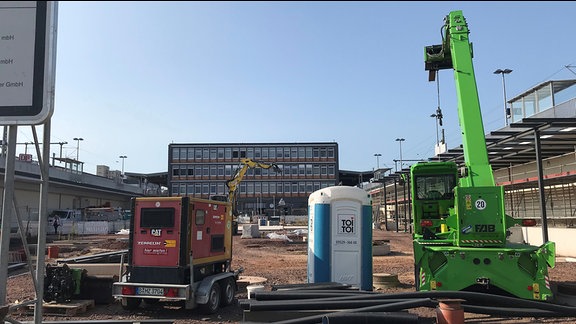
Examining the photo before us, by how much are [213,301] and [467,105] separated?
24.9ft

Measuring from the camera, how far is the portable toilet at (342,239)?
1132cm

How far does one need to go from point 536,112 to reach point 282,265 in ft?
79.6

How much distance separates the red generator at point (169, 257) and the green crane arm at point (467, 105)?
6235 millimetres

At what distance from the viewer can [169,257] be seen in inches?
385

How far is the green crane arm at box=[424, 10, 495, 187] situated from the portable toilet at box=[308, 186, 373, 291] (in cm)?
256

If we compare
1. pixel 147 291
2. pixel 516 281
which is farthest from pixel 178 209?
pixel 516 281

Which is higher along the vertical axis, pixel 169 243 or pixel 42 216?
pixel 42 216

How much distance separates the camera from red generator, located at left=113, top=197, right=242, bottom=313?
9.64 meters

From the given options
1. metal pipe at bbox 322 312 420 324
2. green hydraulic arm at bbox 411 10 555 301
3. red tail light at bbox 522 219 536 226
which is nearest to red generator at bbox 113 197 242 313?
metal pipe at bbox 322 312 420 324

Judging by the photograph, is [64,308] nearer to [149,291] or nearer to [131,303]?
[131,303]

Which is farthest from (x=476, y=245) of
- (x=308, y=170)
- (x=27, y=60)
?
(x=308, y=170)

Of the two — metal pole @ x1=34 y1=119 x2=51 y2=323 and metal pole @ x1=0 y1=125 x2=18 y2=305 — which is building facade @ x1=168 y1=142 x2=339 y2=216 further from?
metal pole @ x1=0 y1=125 x2=18 y2=305

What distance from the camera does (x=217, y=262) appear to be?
11.3 metres

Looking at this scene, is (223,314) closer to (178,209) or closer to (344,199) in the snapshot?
(178,209)
